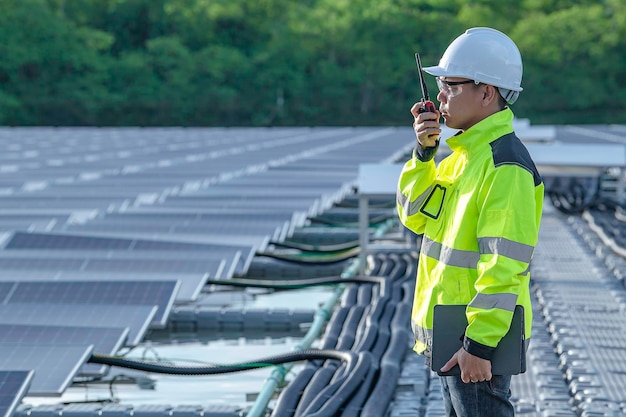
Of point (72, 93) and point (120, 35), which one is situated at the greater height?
point (120, 35)

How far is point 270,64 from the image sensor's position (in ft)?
237

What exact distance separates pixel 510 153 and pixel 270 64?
6948cm

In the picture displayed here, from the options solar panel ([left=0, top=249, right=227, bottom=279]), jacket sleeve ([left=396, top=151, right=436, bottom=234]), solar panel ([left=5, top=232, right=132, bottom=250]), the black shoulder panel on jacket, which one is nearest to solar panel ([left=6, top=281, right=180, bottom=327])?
solar panel ([left=0, top=249, right=227, bottom=279])

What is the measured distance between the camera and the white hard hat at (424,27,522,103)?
3.78 m

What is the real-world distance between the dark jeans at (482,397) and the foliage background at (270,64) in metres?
65.4

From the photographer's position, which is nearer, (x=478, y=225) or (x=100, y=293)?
(x=478, y=225)

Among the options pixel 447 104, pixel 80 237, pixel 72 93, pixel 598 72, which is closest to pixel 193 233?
pixel 80 237

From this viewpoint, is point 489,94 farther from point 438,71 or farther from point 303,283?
→ point 303,283

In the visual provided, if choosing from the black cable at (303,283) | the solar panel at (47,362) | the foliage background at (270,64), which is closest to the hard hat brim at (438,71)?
the solar panel at (47,362)

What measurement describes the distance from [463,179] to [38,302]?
212 inches

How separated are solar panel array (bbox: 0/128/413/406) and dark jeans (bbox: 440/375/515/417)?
275 centimetres

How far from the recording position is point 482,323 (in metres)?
3.56

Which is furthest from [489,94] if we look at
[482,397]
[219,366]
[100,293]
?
[100,293]

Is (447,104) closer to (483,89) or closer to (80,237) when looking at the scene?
(483,89)
